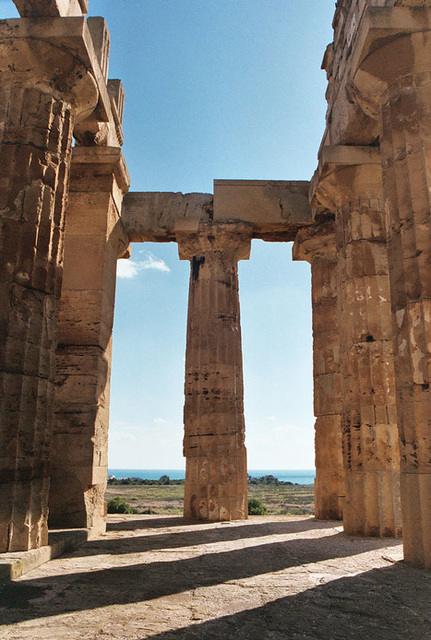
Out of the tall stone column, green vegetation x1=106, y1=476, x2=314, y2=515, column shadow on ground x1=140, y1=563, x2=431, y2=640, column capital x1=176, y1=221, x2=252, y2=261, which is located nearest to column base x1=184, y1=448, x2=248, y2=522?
the tall stone column

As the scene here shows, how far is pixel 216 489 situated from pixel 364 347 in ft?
14.4

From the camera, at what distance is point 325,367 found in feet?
40.3

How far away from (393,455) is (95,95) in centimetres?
696

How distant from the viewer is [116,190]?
35.7ft

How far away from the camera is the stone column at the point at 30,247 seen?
567 cm

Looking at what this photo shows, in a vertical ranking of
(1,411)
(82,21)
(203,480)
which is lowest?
(203,480)

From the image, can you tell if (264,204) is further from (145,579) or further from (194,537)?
(145,579)

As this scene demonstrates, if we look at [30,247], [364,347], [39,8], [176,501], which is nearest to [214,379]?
[364,347]

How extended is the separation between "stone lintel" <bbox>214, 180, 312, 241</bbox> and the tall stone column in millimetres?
2417

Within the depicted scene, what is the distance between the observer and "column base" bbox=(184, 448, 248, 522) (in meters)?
11.1

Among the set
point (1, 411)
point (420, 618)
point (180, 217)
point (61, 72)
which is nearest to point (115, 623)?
point (420, 618)

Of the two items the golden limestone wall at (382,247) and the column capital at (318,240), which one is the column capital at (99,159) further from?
the column capital at (318,240)

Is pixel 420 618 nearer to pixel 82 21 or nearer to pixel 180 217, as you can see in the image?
pixel 82 21

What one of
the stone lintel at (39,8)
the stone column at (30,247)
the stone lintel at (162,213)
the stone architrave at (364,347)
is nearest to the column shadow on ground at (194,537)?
the stone architrave at (364,347)
